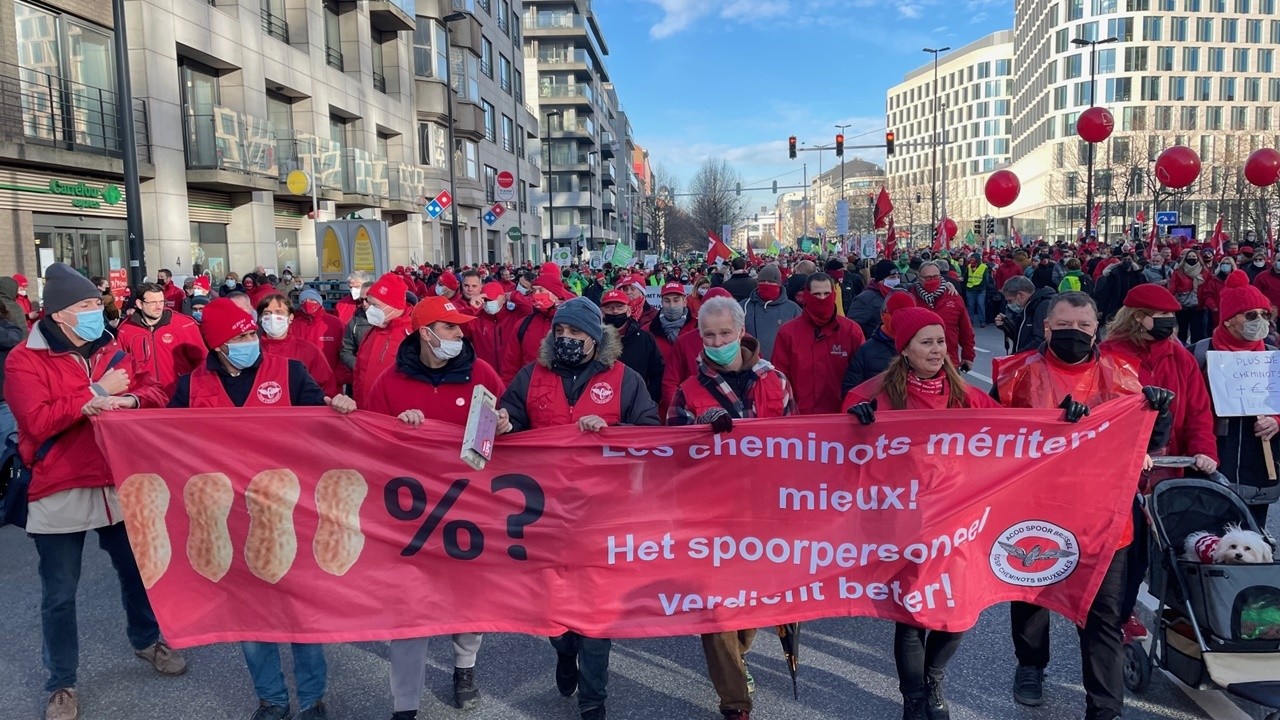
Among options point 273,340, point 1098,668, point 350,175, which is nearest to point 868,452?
point 1098,668

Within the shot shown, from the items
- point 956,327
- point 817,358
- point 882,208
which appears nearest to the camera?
point 817,358

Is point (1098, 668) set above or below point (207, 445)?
below

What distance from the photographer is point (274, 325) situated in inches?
260

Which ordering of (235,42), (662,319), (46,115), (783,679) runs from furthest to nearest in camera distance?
(235,42) < (46,115) < (662,319) < (783,679)

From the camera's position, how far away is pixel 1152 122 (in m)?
84.8

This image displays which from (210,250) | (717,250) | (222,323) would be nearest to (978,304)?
(717,250)

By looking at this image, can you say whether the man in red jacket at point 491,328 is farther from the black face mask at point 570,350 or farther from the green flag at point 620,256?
the green flag at point 620,256

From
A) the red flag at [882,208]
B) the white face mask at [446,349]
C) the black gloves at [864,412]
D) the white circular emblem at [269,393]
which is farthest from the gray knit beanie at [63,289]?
the red flag at [882,208]

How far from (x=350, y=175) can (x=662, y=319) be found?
81.1 feet

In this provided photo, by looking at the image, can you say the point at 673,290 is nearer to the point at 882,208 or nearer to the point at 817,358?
the point at 817,358

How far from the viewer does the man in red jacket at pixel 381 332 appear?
21.8 ft

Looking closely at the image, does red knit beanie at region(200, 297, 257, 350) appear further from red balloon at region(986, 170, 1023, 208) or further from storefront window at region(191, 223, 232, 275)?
red balloon at region(986, 170, 1023, 208)

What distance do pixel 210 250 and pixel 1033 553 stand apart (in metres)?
23.2

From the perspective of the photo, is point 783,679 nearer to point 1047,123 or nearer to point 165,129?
point 165,129
